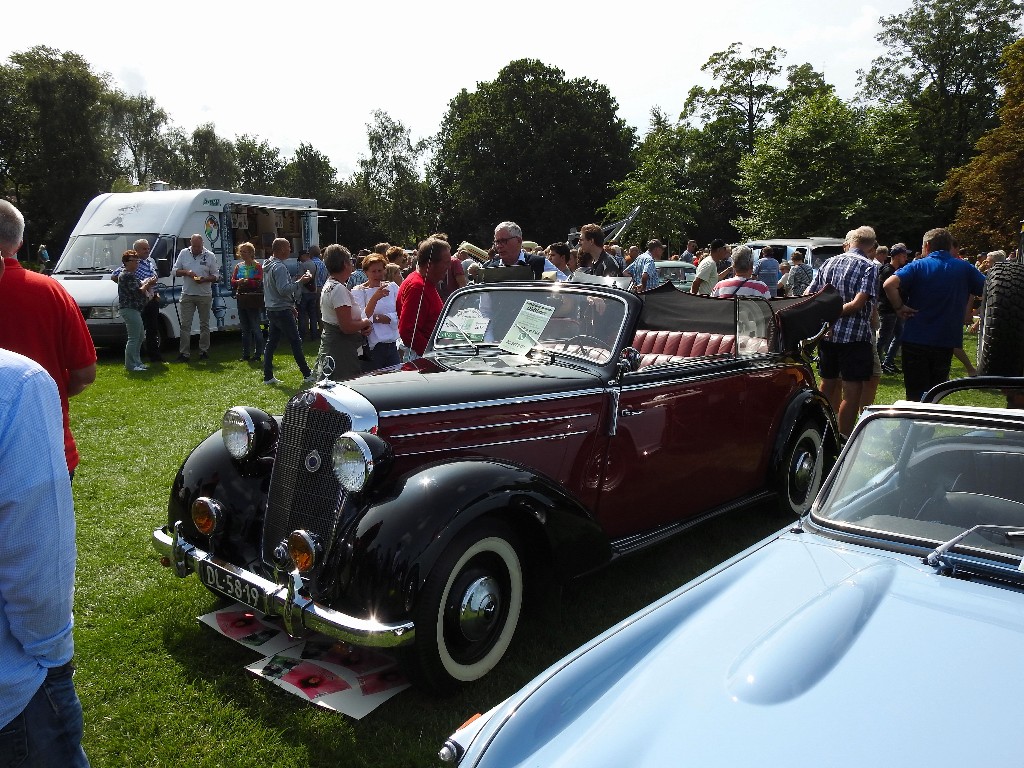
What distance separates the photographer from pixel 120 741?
3.00 metres

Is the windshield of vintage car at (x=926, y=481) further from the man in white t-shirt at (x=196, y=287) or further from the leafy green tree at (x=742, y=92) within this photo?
the leafy green tree at (x=742, y=92)

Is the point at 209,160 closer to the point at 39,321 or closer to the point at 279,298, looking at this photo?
the point at 279,298

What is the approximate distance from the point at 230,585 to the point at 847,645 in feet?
8.52

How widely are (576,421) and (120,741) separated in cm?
255

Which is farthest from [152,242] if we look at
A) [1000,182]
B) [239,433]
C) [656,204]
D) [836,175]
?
[1000,182]

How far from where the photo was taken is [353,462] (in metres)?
3.21

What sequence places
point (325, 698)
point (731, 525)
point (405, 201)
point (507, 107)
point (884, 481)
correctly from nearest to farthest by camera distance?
point (884, 481)
point (325, 698)
point (731, 525)
point (507, 107)
point (405, 201)

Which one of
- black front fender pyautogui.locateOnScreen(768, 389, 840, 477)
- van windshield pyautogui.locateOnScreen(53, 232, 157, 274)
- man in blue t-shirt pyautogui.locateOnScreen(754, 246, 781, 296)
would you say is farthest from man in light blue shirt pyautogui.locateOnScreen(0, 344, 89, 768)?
man in blue t-shirt pyautogui.locateOnScreen(754, 246, 781, 296)

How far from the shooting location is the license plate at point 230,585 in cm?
319

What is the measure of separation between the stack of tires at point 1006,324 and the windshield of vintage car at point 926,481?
4.67 metres

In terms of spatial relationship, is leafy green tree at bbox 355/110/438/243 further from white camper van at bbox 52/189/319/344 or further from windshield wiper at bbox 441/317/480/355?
windshield wiper at bbox 441/317/480/355

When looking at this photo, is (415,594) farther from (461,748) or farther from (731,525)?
(731,525)

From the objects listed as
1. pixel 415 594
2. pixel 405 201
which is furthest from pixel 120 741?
pixel 405 201

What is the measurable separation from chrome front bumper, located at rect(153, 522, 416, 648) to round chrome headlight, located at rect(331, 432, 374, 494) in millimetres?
447
